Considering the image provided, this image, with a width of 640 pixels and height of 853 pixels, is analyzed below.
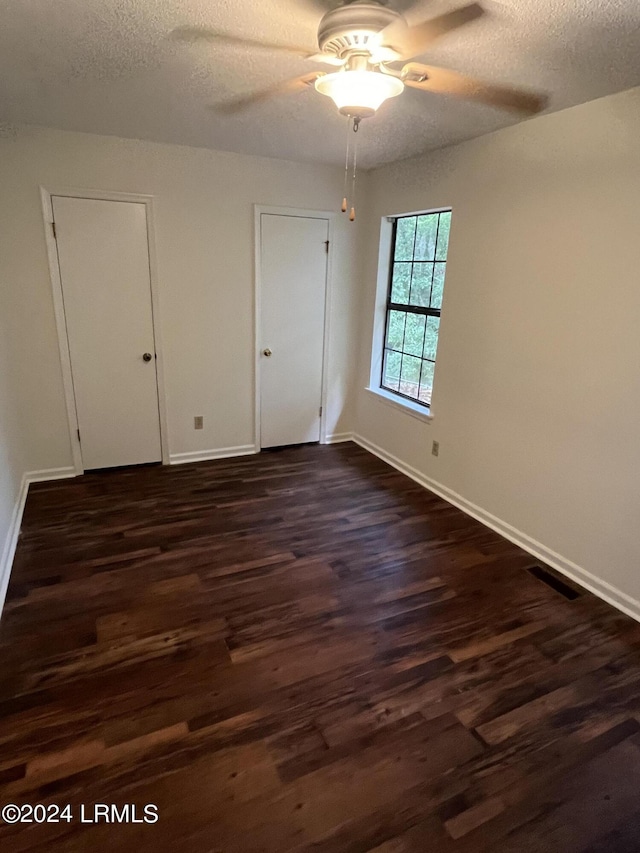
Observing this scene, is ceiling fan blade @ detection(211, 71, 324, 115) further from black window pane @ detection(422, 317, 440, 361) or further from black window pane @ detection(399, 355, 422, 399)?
black window pane @ detection(399, 355, 422, 399)

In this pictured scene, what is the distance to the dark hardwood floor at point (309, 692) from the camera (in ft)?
4.89

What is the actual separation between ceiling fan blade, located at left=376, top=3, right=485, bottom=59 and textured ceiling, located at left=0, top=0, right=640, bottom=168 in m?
0.04

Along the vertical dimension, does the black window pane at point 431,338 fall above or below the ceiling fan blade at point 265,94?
below

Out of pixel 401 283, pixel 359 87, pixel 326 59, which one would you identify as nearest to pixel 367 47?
pixel 359 87

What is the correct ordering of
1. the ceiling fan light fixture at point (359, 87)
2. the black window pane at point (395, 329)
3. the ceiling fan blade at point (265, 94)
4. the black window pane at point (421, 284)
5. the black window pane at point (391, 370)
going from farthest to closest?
the black window pane at point (391, 370) → the black window pane at point (395, 329) → the black window pane at point (421, 284) → the ceiling fan blade at point (265, 94) → the ceiling fan light fixture at point (359, 87)

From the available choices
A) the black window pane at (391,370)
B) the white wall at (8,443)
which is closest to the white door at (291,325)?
the black window pane at (391,370)

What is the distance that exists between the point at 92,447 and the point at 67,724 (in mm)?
2423

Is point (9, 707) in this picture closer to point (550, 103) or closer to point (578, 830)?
point (578, 830)

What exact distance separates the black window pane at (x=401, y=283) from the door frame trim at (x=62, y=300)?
1.93m

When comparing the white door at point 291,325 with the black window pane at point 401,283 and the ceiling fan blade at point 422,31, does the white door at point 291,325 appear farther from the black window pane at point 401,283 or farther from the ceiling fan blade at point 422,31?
the ceiling fan blade at point 422,31

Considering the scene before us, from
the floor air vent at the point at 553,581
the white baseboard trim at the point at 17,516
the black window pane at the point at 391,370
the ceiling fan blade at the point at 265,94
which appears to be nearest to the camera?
the ceiling fan blade at the point at 265,94

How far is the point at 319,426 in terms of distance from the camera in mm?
4664

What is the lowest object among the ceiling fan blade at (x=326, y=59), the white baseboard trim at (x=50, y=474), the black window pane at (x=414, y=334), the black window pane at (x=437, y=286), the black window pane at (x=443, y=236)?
the white baseboard trim at (x=50, y=474)

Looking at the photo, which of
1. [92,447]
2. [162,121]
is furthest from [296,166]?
[92,447]
